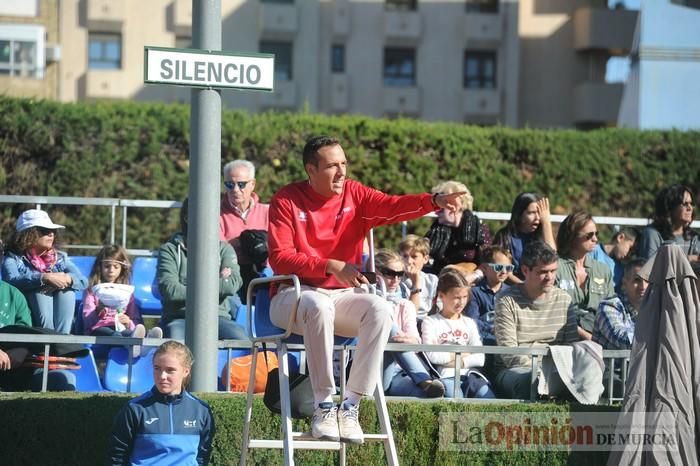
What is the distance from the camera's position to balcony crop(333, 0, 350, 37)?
3684 cm

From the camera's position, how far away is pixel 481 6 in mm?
38094

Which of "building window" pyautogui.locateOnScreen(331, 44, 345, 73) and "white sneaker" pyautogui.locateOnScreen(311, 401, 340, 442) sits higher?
"building window" pyautogui.locateOnScreen(331, 44, 345, 73)

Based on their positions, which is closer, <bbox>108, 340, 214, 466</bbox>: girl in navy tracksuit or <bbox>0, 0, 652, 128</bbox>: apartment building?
<bbox>108, 340, 214, 466</bbox>: girl in navy tracksuit

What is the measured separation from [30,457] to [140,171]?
9.34m

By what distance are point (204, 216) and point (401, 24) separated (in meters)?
30.9

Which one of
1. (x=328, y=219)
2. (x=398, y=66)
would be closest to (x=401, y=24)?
(x=398, y=66)

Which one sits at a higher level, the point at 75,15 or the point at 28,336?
the point at 75,15

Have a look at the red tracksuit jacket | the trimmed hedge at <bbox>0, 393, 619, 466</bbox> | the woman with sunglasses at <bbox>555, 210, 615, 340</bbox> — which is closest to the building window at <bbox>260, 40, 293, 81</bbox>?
the woman with sunglasses at <bbox>555, 210, 615, 340</bbox>

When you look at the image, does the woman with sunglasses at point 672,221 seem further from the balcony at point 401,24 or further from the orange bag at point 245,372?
the balcony at point 401,24

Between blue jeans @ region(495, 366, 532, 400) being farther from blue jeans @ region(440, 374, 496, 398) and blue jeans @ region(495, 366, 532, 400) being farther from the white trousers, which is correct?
the white trousers

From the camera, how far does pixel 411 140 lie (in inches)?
667

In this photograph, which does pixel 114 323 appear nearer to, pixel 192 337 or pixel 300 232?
pixel 192 337

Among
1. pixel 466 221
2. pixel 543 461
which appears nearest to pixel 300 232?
pixel 543 461

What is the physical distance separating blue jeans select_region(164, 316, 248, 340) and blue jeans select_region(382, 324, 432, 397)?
1.09 metres
